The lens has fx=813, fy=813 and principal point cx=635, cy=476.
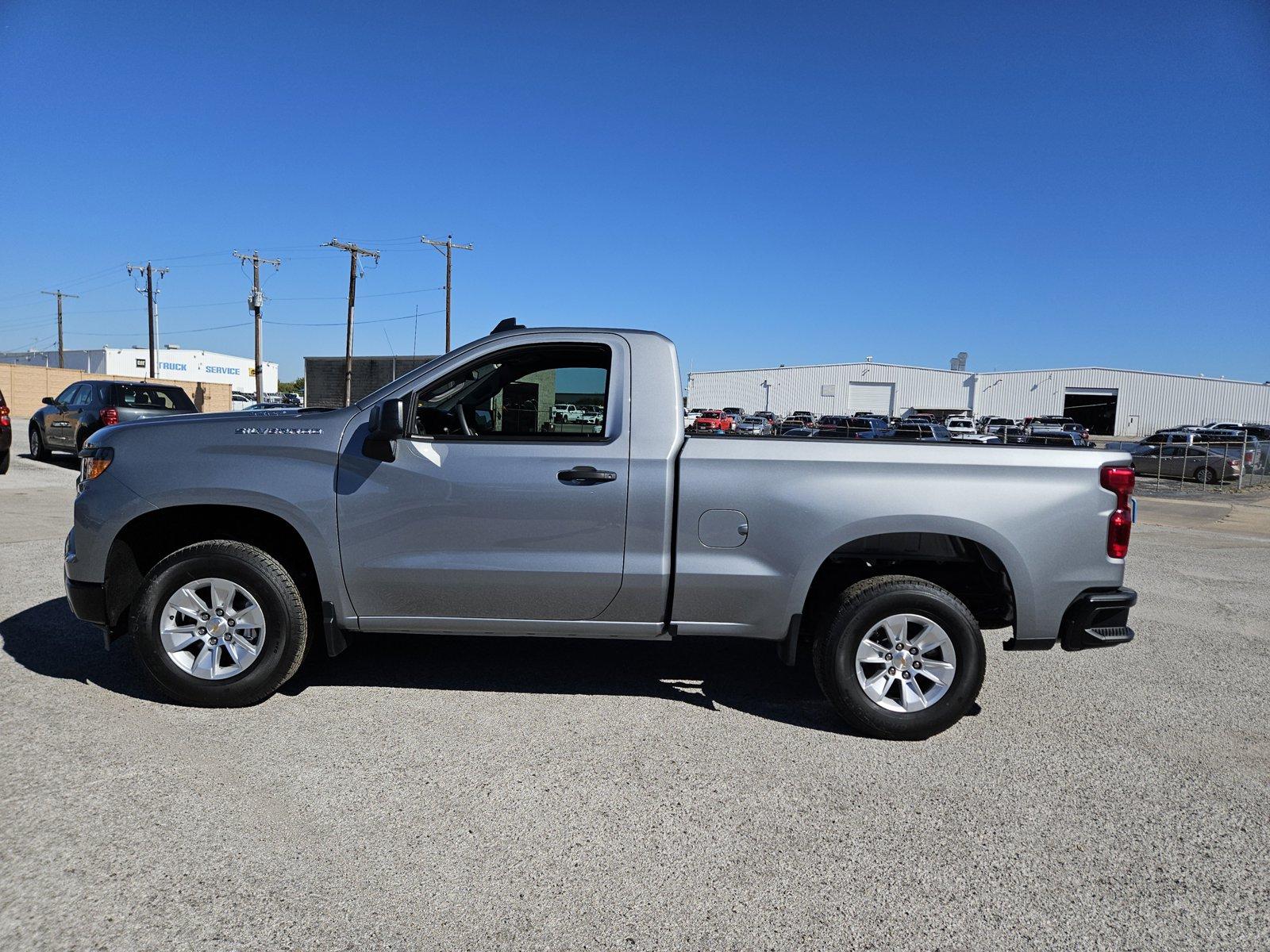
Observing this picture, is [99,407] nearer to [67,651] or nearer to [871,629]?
[67,651]

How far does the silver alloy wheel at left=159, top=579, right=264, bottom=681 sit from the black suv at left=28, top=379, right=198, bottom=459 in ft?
37.2

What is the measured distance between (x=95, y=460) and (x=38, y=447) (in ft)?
51.4

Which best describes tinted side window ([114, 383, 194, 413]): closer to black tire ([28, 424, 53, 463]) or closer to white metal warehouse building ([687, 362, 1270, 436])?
black tire ([28, 424, 53, 463])

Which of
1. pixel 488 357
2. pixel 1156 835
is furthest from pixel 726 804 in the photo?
pixel 488 357

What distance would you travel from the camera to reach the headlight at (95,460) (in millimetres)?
4113

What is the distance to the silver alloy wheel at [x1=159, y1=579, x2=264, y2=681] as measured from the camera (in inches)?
159

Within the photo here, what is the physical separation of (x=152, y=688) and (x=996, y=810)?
164 inches

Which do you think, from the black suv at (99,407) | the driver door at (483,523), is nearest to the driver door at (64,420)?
the black suv at (99,407)

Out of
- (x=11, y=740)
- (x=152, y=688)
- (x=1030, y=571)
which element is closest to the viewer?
(x=11, y=740)

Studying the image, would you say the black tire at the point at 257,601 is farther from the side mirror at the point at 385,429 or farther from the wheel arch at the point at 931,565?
the wheel arch at the point at 931,565

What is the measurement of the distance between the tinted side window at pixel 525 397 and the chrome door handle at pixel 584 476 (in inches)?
7.6

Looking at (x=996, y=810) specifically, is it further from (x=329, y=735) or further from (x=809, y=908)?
(x=329, y=735)

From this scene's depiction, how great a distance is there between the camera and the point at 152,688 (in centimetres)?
431

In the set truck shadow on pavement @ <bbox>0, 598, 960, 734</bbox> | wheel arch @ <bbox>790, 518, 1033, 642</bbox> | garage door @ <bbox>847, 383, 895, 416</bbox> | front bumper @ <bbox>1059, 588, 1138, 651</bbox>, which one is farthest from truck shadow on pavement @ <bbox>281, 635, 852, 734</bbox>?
garage door @ <bbox>847, 383, 895, 416</bbox>
